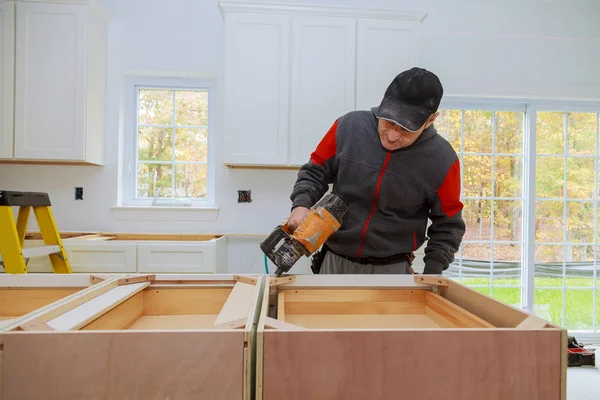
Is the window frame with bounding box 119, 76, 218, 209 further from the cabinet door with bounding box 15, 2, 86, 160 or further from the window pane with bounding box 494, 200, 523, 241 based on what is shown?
the window pane with bounding box 494, 200, 523, 241

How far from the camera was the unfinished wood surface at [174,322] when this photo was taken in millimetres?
926

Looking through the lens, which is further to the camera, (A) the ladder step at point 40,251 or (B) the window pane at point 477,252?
(B) the window pane at point 477,252

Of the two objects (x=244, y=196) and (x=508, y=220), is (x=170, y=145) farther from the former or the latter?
(x=508, y=220)

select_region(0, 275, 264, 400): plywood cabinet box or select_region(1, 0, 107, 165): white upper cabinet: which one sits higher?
select_region(1, 0, 107, 165): white upper cabinet

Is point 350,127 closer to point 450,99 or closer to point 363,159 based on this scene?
point 363,159

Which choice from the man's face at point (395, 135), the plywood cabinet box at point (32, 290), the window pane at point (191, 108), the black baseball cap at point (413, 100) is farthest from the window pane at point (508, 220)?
the plywood cabinet box at point (32, 290)

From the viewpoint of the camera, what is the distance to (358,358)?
2.02ft

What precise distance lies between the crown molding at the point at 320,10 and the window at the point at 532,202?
84 centimetres

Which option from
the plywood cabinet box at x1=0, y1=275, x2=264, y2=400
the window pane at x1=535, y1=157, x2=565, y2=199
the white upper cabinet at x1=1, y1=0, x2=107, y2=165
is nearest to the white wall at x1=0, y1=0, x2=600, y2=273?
the white upper cabinet at x1=1, y1=0, x2=107, y2=165

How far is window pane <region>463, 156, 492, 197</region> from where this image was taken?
300 centimetres

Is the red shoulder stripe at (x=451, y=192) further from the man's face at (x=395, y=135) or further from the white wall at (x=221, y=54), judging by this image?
the white wall at (x=221, y=54)

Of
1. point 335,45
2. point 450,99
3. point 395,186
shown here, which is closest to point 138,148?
point 335,45

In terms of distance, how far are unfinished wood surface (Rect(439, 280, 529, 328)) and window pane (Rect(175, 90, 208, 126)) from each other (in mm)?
2337

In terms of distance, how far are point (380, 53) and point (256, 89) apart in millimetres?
857
